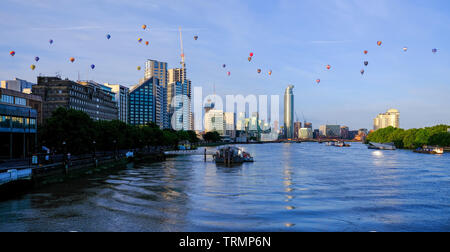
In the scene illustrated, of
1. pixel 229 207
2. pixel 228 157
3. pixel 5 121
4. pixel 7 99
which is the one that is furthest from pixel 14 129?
pixel 229 207

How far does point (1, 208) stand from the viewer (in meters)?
36.1

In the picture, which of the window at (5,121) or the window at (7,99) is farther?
the window at (7,99)

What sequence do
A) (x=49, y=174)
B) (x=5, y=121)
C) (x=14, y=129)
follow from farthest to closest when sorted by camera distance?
1. (x=14, y=129)
2. (x=5, y=121)
3. (x=49, y=174)

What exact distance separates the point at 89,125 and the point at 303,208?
59.4 metres

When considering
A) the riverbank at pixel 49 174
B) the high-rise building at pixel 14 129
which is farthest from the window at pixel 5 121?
the riverbank at pixel 49 174

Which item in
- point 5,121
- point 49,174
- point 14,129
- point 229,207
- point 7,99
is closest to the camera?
point 229,207

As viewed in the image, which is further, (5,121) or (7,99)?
(7,99)

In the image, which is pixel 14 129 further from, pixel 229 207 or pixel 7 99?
pixel 229 207

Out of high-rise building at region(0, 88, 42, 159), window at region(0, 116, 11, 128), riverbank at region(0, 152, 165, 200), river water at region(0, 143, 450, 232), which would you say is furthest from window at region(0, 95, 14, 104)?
river water at region(0, 143, 450, 232)

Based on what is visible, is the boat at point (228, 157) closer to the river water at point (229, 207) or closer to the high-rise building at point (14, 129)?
the river water at point (229, 207)

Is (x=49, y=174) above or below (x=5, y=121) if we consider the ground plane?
below

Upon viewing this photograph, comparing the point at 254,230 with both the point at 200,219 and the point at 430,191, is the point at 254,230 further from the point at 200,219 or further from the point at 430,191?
the point at 430,191

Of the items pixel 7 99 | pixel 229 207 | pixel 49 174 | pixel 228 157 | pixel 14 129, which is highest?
pixel 7 99
